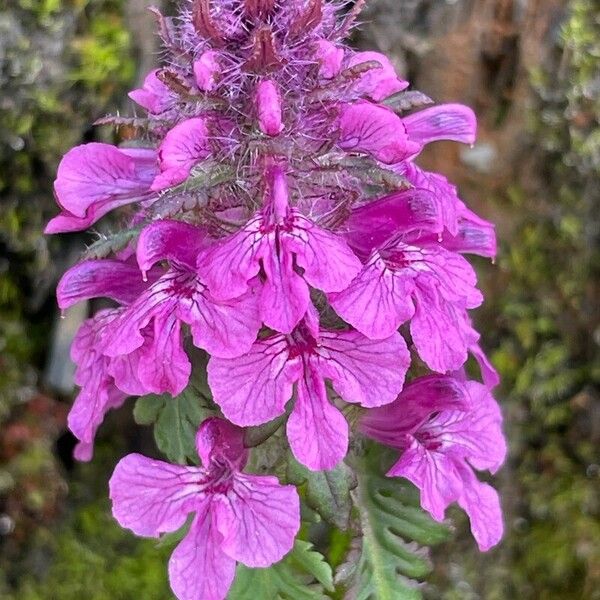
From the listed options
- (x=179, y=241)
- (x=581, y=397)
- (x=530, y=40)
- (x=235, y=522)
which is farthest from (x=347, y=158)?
(x=581, y=397)

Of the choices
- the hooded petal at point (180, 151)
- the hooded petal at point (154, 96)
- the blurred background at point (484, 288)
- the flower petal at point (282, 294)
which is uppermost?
the hooded petal at point (180, 151)

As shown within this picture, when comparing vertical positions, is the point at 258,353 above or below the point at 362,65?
below

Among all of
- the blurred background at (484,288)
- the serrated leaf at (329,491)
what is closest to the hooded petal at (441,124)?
the serrated leaf at (329,491)

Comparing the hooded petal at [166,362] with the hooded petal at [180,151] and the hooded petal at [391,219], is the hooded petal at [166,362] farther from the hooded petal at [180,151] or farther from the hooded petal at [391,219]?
the hooded petal at [391,219]

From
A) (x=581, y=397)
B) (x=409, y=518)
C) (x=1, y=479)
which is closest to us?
(x=409, y=518)

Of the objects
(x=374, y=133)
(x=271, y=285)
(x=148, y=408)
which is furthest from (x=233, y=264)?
(x=148, y=408)

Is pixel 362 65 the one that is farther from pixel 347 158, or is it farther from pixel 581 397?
pixel 581 397

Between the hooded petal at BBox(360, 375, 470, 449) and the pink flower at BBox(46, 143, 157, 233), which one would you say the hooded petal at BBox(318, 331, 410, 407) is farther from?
the pink flower at BBox(46, 143, 157, 233)
